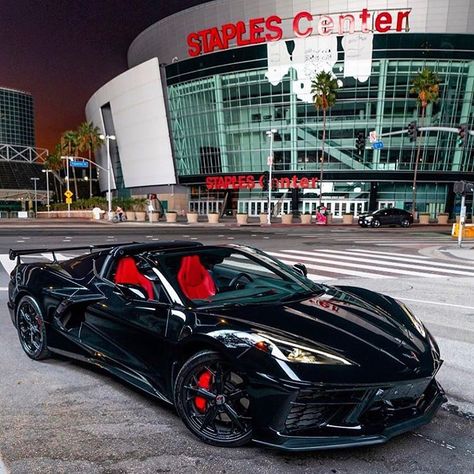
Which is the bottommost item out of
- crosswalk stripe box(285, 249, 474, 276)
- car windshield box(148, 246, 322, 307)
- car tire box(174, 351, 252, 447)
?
crosswalk stripe box(285, 249, 474, 276)

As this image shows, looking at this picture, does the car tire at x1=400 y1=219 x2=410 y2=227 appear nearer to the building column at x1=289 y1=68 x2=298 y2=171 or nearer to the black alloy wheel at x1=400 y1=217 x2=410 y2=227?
the black alloy wheel at x1=400 y1=217 x2=410 y2=227

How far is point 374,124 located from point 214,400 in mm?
61646

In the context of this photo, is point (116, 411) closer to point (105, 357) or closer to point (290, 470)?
point (105, 357)

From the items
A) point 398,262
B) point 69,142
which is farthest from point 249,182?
point 398,262

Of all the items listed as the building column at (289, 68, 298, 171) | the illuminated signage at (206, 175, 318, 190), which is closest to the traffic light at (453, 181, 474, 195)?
the illuminated signage at (206, 175, 318, 190)

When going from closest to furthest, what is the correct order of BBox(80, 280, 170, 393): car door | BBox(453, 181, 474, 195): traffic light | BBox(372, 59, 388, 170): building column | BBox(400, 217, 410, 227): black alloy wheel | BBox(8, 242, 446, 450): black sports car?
BBox(8, 242, 446, 450): black sports car, BBox(80, 280, 170, 393): car door, BBox(453, 181, 474, 195): traffic light, BBox(400, 217, 410, 227): black alloy wheel, BBox(372, 59, 388, 170): building column

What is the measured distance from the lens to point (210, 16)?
67125mm

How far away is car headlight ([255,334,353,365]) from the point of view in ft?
9.59

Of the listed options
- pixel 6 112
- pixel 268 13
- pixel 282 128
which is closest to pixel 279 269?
pixel 282 128

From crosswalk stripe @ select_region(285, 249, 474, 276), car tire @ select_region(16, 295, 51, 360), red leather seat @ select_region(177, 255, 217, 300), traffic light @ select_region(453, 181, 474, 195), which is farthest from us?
traffic light @ select_region(453, 181, 474, 195)

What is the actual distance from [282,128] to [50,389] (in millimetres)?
60695

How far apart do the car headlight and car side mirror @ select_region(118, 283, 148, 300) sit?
1275mm

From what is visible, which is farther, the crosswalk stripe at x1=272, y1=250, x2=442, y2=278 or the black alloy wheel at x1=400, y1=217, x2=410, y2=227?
the black alloy wheel at x1=400, y1=217, x2=410, y2=227

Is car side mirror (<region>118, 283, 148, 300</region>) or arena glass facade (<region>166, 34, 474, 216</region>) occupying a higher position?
arena glass facade (<region>166, 34, 474, 216</region>)
